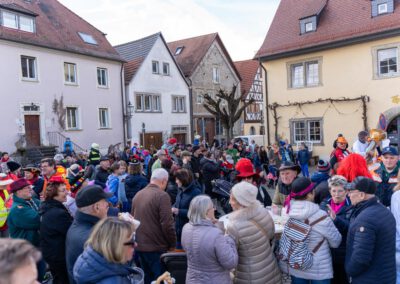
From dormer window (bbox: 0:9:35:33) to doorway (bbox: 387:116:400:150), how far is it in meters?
20.1

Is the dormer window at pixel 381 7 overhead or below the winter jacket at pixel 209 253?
overhead

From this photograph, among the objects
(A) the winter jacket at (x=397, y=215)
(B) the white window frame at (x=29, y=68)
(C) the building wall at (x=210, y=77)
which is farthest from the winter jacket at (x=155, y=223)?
(C) the building wall at (x=210, y=77)

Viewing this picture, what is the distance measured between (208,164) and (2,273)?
7333mm

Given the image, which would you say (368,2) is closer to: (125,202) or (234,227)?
(125,202)

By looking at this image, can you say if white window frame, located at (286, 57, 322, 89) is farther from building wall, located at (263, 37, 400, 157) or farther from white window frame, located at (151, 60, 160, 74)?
white window frame, located at (151, 60, 160, 74)

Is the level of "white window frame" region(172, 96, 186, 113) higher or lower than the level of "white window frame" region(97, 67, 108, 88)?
lower

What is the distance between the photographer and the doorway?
17797 mm

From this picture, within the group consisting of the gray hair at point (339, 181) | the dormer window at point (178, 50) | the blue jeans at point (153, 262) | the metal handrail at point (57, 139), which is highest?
the dormer window at point (178, 50)

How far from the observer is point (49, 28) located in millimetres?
21719

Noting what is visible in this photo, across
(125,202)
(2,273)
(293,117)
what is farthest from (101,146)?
(2,273)

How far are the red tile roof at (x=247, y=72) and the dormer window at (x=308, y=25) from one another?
15.8 metres

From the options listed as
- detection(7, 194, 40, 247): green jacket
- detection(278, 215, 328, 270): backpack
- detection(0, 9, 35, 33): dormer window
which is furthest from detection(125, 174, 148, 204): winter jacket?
detection(0, 9, 35, 33): dormer window

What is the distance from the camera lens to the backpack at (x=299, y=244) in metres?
3.46

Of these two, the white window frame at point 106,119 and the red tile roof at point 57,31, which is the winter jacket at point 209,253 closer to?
the red tile roof at point 57,31
